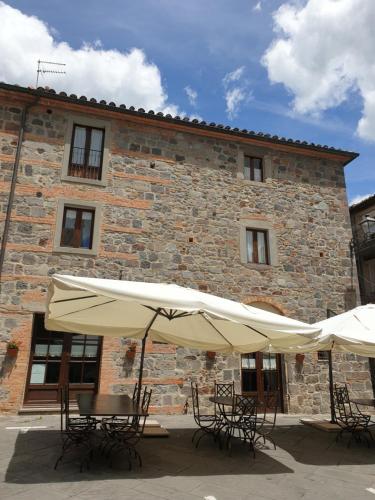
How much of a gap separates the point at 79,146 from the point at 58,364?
5.90m

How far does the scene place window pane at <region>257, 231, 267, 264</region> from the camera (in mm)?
11086

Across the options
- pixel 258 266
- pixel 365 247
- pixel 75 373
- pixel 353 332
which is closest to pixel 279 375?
pixel 258 266

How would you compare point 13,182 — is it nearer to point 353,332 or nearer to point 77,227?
point 77,227

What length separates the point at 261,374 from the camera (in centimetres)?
1020

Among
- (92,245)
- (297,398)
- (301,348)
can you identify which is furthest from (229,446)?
(92,245)

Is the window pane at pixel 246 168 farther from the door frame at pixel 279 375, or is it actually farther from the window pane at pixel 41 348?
the window pane at pixel 41 348

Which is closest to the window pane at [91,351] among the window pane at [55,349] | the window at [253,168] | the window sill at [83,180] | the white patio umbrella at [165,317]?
the window pane at [55,349]

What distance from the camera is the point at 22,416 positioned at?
317 inches

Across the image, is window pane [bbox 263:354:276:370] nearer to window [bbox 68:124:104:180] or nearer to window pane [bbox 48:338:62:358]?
window pane [bbox 48:338:62:358]

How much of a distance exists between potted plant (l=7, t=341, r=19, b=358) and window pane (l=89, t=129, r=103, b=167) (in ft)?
16.7

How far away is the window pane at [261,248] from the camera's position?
1109 cm

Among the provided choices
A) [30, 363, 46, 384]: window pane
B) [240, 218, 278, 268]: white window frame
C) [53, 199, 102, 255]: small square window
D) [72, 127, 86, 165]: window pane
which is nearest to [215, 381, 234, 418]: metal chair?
[240, 218, 278, 268]: white window frame

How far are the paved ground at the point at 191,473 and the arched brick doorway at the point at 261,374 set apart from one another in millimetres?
3380

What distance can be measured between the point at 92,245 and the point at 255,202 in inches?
205
